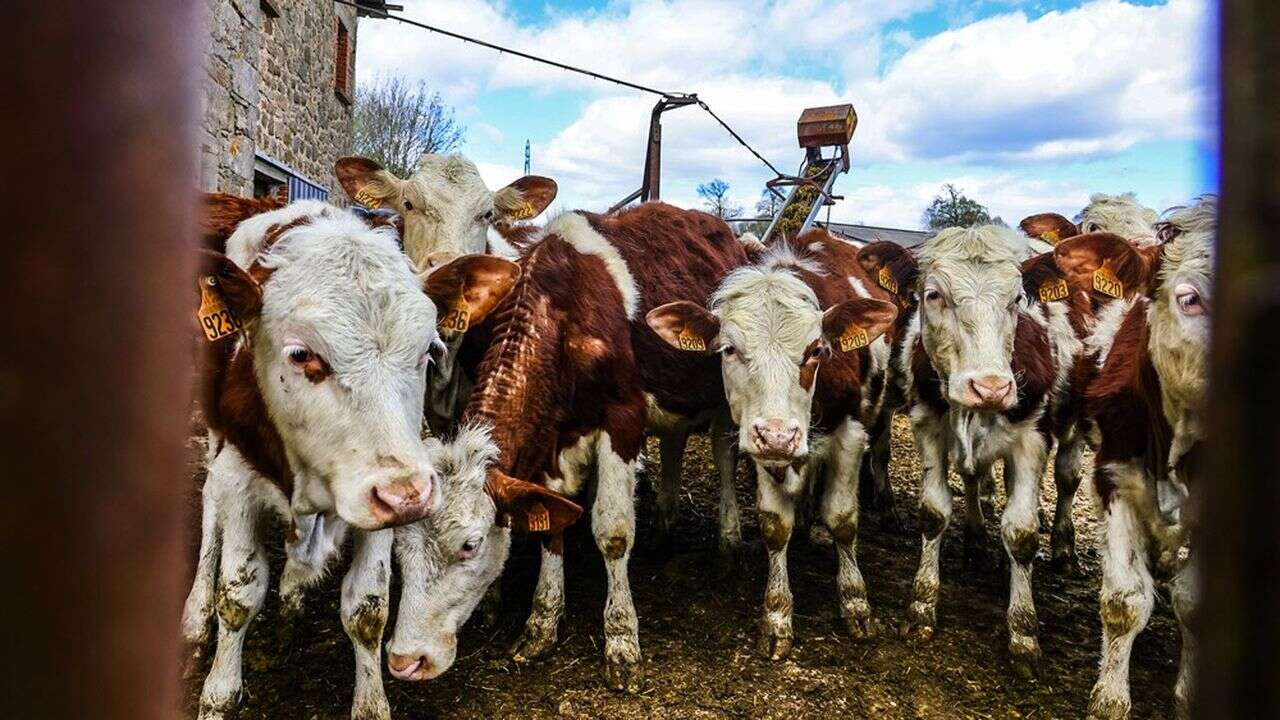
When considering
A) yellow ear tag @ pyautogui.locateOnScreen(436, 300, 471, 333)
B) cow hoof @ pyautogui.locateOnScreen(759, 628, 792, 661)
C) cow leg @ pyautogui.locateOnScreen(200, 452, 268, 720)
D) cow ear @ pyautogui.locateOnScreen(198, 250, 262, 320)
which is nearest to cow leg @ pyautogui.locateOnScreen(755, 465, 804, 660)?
cow hoof @ pyautogui.locateOnScreen(759, 628, 792, 661)

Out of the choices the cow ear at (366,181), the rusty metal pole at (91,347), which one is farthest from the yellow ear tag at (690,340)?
the rusty metal pole at (91,347)

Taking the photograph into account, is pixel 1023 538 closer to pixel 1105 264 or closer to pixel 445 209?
pixel 1105 264

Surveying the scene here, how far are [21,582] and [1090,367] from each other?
15.7 ft

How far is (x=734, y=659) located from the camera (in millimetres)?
3908

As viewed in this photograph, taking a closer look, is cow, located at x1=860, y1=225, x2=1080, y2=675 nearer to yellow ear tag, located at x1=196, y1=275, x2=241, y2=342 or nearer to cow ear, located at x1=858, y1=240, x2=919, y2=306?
cow ear, located at x1=858, y1=240, x2=919, y2=306

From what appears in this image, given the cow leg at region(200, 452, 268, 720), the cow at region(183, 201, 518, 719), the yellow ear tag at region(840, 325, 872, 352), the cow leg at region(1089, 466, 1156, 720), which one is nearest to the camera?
the cow at region(183, 201, 518, 719)

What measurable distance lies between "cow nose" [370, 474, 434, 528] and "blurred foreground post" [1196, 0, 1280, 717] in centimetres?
229

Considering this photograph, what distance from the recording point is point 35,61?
319 mm

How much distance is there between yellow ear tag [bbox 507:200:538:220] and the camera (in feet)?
19.4

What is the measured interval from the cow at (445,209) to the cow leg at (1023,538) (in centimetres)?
308

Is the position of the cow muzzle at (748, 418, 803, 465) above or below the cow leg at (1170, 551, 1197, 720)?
above

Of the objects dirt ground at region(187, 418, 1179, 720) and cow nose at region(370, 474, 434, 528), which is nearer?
cow nose at region(370, 474, 434, 528)

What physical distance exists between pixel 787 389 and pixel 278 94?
27.4 ft

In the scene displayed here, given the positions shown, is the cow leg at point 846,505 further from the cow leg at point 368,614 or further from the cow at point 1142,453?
the cow leg at point 368,614
